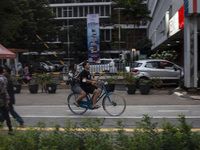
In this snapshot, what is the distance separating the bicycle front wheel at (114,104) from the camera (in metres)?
8.13

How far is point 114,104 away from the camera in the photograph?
26.8 ft

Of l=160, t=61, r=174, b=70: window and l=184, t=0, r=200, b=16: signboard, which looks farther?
l=160, t=61, r=174, b=70: window

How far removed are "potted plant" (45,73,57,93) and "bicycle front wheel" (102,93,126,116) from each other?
7.39 m

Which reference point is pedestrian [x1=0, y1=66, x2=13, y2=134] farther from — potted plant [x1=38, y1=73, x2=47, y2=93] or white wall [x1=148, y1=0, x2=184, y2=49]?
white wall [x1=148, y1=0, x2=184, y2=49]

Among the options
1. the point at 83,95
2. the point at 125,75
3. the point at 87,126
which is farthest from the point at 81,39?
the point at 87,126

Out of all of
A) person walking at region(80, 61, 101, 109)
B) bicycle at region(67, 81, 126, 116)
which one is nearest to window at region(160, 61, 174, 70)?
bicycle at region(67, 81, 126, 116)

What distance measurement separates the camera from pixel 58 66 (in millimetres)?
43844

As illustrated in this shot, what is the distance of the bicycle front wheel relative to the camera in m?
8.13

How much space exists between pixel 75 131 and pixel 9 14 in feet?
72.8

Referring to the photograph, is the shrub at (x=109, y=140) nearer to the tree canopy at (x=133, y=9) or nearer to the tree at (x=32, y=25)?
the tree at (x=32, y=25)

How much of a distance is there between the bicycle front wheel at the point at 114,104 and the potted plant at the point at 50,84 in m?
7.39

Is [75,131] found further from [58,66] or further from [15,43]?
[58,66]

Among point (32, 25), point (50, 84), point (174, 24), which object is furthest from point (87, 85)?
point (32, 25)

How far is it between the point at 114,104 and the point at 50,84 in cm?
771
